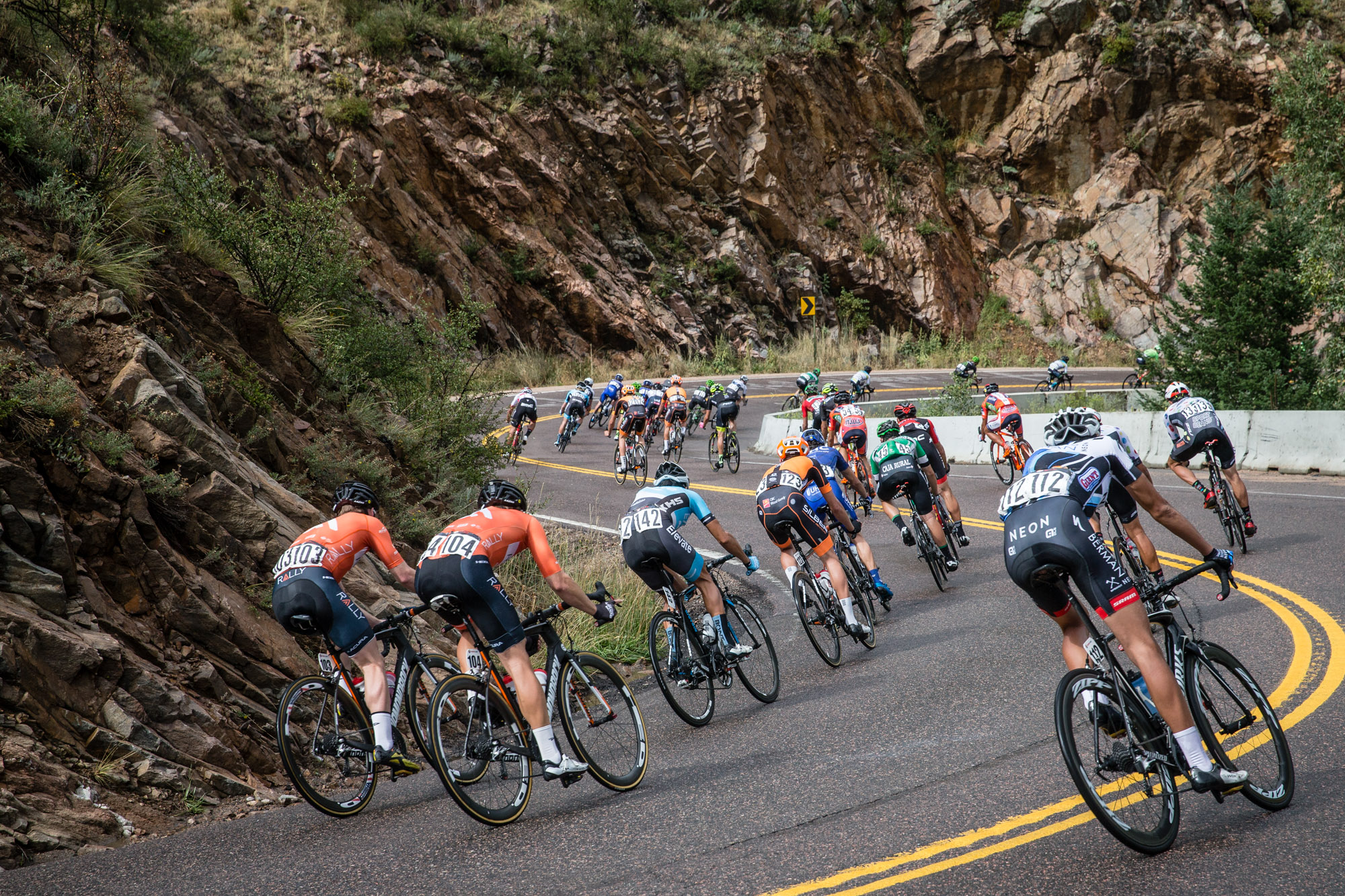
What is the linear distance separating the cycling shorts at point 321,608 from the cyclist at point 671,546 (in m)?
2.07

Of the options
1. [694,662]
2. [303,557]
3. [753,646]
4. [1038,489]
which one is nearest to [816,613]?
[753,646]

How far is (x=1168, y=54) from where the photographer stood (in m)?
54.1

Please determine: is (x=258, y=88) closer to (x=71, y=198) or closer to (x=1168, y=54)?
(x=71, y=198)

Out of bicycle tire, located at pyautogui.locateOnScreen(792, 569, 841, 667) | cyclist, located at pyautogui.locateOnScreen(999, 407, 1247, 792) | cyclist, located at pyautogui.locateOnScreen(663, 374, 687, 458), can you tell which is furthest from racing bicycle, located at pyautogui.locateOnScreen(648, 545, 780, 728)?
cyclist, located at pyautogui.locateOnScreen(663, 374, 687, 458)

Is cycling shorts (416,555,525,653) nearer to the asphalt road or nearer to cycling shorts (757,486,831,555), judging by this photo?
the asphalt road

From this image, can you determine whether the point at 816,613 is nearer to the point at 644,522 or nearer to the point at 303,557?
the point at 644,522

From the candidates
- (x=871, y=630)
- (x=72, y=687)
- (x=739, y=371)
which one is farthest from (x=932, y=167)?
(x=72, y=687)

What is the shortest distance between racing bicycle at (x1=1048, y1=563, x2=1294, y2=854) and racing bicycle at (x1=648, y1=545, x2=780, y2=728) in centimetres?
306

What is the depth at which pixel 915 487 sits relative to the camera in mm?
10688

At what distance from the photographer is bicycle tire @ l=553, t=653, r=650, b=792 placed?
577 centimetres

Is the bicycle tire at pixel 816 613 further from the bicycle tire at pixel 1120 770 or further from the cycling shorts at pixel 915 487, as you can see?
the bicycle tire at pixel 1120 770

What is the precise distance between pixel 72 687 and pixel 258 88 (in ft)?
127

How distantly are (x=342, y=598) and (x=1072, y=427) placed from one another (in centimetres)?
497

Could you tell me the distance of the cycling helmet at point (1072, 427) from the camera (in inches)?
250
